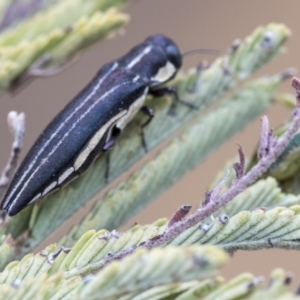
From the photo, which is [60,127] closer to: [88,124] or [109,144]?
[88,124]

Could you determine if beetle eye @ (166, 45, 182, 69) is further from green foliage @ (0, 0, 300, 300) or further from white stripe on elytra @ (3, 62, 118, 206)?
green foliage @ (0, 0, 300, 300)

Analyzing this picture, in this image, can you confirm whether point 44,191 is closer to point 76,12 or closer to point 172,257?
point 76,12

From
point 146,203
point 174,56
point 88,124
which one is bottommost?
point 146,203

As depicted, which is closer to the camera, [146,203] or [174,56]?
[146,203]

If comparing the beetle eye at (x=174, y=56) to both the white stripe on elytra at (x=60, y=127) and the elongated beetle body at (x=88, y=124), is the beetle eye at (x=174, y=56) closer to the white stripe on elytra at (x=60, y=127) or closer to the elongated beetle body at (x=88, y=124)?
the elongated beetle body at (x=88, y=124)

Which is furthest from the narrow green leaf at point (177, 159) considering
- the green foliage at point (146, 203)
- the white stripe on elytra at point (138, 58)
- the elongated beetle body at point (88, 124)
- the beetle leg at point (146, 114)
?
the white stripe on elytra at point (138, 58)

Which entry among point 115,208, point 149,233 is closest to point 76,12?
point 115,208

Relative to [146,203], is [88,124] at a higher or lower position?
higher

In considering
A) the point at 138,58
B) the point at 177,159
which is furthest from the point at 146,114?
the point at 138,58
